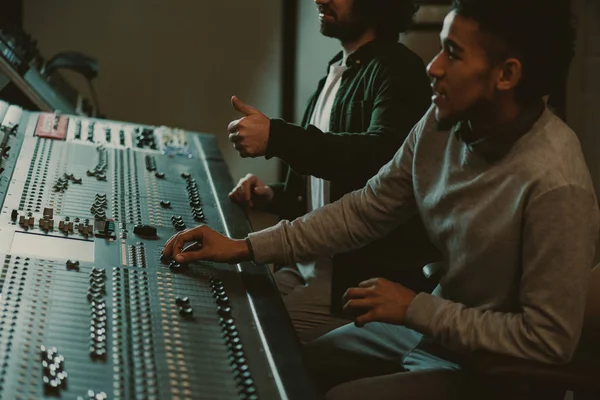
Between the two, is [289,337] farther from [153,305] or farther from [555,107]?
[555,107]

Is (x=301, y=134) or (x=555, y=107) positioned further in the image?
(x=555, y=107)

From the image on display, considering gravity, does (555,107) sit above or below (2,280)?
below

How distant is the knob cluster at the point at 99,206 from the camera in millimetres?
1841

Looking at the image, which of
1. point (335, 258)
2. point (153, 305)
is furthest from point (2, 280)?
point (335, 258)

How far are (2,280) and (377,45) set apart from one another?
125 cm

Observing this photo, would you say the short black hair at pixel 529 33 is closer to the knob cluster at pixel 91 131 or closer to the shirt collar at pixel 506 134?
the shirt collar at pixel 506 134

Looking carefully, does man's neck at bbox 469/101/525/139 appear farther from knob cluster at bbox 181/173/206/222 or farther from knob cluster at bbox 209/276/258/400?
knob cluster at bbox 181/173/206/222

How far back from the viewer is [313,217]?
184cm

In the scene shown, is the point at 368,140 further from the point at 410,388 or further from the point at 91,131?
the point at 91,131

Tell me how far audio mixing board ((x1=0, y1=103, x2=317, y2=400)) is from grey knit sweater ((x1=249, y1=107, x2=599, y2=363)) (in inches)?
9.3

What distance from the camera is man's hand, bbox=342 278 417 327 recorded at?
150 cm

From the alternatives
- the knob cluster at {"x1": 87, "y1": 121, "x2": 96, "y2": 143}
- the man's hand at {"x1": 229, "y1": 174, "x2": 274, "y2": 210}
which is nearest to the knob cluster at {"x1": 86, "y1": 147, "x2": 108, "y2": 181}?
the knob cluster at {"x1": 87, "y1": 121, "x2": 96, "y2": 143}

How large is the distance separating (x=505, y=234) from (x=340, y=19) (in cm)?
102

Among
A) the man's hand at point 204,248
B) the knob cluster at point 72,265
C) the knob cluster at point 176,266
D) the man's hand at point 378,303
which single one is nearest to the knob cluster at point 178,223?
the man's hand at point 204,248
